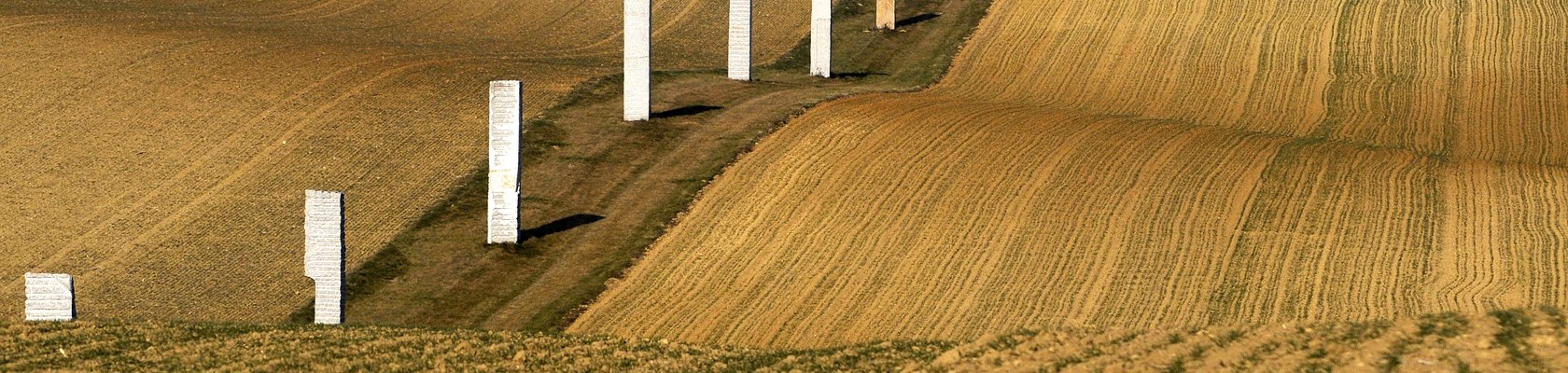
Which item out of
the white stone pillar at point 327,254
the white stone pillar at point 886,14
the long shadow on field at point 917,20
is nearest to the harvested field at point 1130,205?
the white stone pillar at point 327,254

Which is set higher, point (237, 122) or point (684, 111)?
point (684, 111)

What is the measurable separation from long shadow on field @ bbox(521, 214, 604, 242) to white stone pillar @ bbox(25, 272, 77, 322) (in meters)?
7.39

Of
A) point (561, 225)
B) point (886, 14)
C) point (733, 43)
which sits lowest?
point (561, 225)

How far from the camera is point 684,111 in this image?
34.7 meters

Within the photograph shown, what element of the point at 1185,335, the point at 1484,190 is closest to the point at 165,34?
the point at 1484,190

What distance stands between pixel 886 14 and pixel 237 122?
1932cm

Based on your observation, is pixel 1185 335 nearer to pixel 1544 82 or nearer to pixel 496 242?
pixel 496 242

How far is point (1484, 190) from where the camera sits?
97.3 ft

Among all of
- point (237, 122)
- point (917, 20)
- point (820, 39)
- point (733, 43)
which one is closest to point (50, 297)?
point (237, 122)

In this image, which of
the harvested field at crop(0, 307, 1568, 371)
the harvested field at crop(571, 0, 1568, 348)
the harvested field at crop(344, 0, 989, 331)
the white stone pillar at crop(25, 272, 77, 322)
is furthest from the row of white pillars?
the harvested field at crop(0, 307, 1568, 371)

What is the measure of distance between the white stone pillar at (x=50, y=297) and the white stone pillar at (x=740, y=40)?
20.6m

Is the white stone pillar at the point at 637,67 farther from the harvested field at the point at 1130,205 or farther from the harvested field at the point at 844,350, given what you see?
the harvested field at the point at 844,350

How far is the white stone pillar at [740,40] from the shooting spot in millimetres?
38906

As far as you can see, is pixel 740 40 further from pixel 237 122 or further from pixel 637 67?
pixel 237 122
